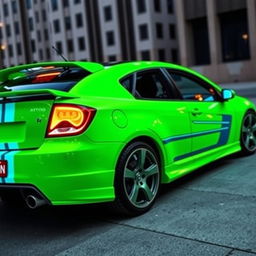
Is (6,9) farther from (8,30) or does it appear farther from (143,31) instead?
(143,31)

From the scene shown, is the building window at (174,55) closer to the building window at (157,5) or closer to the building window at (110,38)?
the building window at (157,5)

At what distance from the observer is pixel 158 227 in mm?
3824

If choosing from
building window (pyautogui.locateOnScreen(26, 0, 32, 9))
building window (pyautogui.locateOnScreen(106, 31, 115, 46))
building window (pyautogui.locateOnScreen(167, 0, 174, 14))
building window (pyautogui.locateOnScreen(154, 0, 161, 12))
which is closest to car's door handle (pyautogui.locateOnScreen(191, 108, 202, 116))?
building window (pyautogui.locateOnScreen(154, 0, 161, 12))

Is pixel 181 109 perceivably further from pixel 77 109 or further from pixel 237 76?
pixel 237 76

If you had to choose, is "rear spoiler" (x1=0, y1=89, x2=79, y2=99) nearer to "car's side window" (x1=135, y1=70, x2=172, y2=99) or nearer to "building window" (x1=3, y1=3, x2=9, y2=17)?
"car's side window" (x1=135, y1=70, x2=172, y2=99)

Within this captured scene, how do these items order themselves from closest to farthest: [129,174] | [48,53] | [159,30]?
[129,174], [159,30], [48,53]

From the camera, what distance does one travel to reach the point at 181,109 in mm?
4945

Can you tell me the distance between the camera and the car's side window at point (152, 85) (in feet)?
15.4

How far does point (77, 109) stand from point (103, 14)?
189 ft

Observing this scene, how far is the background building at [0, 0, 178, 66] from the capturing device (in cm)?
5569

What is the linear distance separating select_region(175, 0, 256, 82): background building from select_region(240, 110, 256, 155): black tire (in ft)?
96.6

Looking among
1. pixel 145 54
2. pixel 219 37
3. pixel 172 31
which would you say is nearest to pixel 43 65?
pixel 219 37

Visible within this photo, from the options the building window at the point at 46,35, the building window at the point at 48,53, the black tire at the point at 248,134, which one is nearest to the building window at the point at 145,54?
the building window at the point at 48,53

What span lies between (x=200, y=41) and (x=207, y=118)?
33494mm
